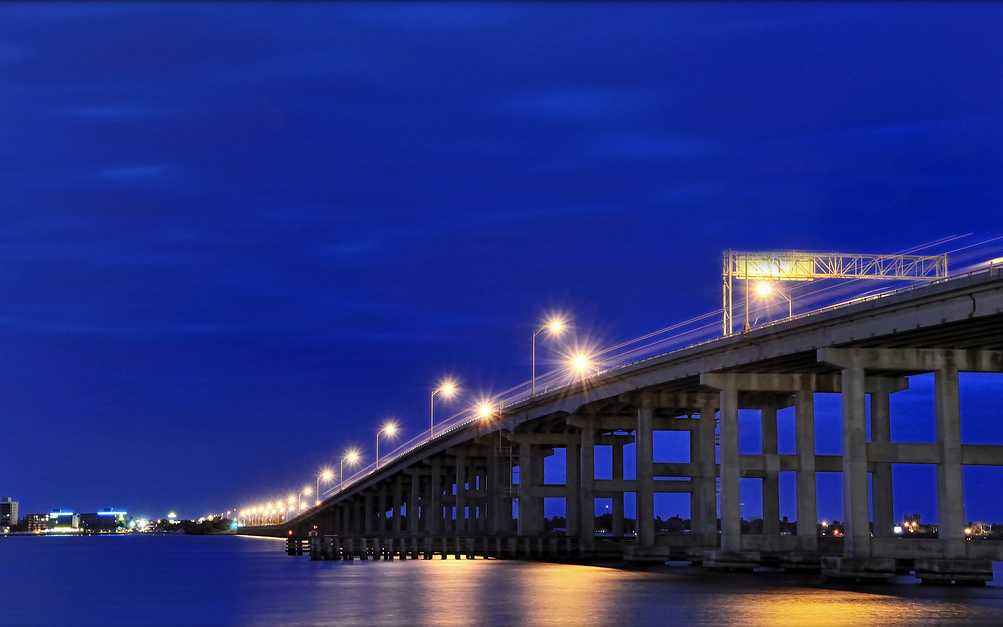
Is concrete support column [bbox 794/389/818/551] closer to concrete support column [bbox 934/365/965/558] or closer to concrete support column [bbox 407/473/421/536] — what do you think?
concrete support column [bbox 934/365/965/558]

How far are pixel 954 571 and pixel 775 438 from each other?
3466cm

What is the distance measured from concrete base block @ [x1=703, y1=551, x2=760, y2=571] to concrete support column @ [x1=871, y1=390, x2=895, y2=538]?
27.1 feet

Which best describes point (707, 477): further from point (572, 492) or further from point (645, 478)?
point (572, 492)

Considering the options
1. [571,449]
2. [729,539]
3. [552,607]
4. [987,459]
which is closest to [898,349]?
[987,459]

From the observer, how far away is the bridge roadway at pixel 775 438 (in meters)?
71.1

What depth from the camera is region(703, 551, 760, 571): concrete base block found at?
87938 mm

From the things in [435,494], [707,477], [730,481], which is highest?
[707,477]

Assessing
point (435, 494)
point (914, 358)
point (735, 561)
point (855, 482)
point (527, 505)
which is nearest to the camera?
point (855, 482)

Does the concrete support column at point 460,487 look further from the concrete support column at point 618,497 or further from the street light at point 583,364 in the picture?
the street light at point 583,364

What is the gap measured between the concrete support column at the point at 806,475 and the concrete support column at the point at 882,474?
4017 mm

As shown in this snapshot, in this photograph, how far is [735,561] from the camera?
8794cm

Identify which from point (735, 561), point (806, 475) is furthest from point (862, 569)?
point (806, 475)

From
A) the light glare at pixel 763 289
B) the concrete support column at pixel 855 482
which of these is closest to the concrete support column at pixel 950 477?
the concrete support column at pixel 855 482

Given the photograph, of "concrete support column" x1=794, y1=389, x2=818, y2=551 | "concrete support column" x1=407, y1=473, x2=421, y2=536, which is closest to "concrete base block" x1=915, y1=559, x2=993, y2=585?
"concrete support column" x1=794, y1=389, x2=818, y2=551
